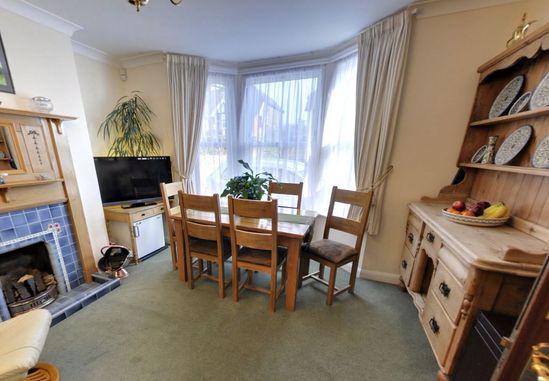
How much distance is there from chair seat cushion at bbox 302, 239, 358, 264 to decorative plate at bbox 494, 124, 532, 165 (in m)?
1.26

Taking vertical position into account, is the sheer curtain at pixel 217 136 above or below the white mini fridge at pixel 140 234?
above

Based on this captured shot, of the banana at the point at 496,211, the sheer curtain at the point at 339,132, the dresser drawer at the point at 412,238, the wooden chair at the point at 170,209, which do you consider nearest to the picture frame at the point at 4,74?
the wooden chair at the point at 170,209

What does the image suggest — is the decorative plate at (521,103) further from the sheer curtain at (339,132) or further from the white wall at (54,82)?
the white wall at (54,82)

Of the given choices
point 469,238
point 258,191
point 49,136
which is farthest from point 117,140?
point 469,238

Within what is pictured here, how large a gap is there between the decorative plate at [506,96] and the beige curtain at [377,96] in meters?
0.66

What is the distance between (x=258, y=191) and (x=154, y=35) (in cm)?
207

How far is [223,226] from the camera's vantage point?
1811mm

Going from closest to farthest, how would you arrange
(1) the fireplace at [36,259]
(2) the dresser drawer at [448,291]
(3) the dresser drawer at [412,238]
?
(2) the dresser drawer at [448,291] < (1) the fireplace at [36,259] < (3) the dresser drawer at [412,238]

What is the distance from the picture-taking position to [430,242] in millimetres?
1494

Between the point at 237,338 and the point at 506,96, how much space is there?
272 cm

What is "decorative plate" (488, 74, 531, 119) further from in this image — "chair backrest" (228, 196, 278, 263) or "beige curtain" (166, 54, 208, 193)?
"beige curtain" (166, 54, 208, 193)

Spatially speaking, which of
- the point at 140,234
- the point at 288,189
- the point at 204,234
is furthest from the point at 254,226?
the point at 140,234

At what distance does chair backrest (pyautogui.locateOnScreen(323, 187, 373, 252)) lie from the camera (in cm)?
182

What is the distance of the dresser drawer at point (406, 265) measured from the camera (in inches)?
70.8
